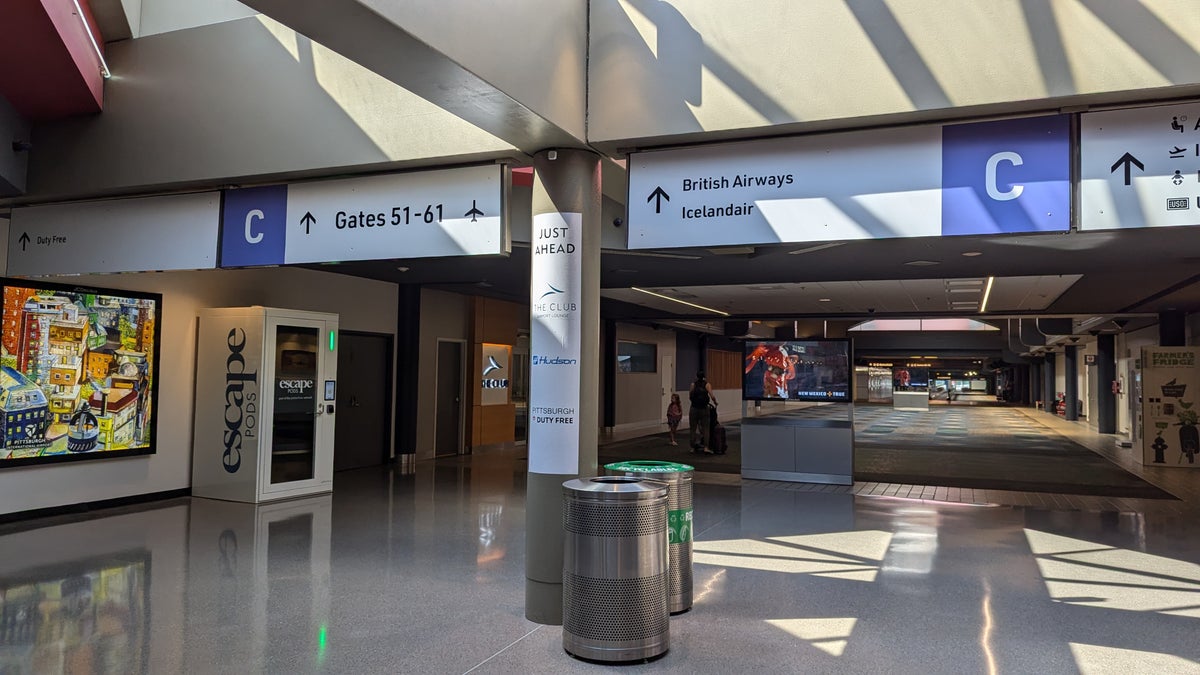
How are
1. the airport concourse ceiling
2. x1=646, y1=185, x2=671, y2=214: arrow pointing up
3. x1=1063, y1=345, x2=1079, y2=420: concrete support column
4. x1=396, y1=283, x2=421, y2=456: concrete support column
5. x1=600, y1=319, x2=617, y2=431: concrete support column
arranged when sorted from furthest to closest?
x1=1063, y1=345, x2=1079, y2=420: concrete support column → x1=600, y1=319, x2=617, y2=431: concrete support column → x1=396, y1=283, x2=421, y2=456: concrete support column → the airport concourse ceiling → x1=646, y1=185, x2=671, y2=214: arrow pointing up

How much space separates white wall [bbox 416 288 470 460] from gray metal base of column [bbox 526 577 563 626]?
7782 mm

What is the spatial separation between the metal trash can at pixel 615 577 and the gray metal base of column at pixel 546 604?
45 centimetres

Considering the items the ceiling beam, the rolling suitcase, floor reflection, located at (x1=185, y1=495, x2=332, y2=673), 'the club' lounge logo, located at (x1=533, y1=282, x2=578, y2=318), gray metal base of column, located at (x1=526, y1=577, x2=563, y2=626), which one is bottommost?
floor reflection, located at (x1=185, y1=495, x2=332, y2=673)

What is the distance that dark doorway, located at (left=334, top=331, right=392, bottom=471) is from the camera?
10.9m

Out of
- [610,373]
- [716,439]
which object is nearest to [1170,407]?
[716,439]

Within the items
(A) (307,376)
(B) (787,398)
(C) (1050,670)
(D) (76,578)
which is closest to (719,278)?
(B) (787,398)

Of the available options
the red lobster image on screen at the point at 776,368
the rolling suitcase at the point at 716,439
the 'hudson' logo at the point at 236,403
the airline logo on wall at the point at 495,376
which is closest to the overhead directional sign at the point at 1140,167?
the red lobster image on screen at the point at 776,368

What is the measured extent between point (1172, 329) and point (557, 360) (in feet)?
45.8

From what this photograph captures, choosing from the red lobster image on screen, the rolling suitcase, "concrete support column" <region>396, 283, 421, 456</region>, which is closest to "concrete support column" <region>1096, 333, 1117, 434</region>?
the rolling suitcase

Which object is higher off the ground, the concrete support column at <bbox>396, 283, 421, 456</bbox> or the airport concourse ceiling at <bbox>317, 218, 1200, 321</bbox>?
the airport concourse ceiling at <bbox>317, 218, 1200, 321</bbox>

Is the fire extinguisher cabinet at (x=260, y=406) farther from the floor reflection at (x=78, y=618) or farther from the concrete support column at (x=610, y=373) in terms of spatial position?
the concrete support column at (x=610, y=373)

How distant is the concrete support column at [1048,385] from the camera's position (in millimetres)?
33000

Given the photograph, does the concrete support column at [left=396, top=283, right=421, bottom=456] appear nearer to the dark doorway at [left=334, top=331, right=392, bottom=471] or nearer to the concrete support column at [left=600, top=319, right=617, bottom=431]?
→ the dark doorway at [left=334, top=331, right=392, bottom=471]

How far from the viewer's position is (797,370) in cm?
1080
